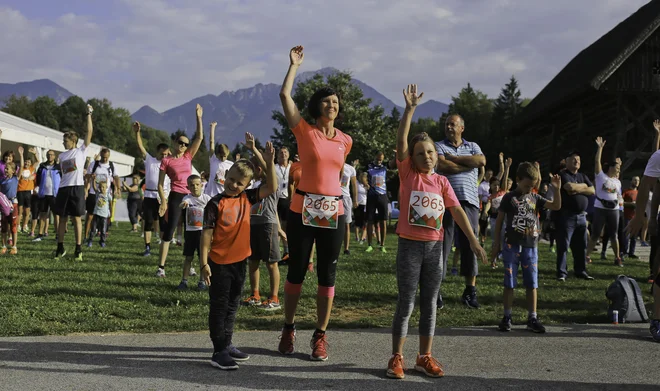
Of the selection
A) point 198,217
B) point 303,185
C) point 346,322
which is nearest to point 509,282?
point 346,322

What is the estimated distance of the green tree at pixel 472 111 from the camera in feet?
227

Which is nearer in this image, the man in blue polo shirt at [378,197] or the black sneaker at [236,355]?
the black sneaker at [236,355]

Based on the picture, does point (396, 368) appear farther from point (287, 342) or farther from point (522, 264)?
point (522, 264)

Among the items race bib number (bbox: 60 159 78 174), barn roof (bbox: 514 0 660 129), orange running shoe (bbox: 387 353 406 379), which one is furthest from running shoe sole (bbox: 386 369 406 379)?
barn roof (bbox: 514 0 660 129)

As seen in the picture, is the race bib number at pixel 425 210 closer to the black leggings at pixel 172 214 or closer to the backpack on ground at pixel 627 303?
the backpack on ground at pixel 627 303

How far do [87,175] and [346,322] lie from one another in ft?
29.4

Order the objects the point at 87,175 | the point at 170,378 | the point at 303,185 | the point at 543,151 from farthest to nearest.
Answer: the point at 543,151 < the point at 87,175 < the point at 303,185 < the point at 170,378

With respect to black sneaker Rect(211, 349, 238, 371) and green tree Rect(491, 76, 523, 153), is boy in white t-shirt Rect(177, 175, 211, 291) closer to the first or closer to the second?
black sneaker Rect(211, 349, 238, 371)

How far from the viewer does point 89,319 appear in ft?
20.9

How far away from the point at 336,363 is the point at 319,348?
0.65 feet

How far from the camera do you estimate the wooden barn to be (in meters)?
25.4

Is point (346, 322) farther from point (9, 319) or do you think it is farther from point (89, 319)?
point (9, 319)

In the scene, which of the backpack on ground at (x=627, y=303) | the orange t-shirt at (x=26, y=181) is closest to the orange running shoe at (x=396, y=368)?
the backpack on ground at (x=627, y=303)

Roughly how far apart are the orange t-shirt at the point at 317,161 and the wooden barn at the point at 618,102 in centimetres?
2261
